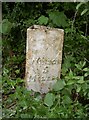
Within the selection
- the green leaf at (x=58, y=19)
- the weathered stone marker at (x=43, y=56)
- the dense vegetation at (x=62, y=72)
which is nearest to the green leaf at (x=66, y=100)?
the dense vegetation at (x=62, y=72)

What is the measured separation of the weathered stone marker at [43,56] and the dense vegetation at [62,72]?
2.5 inches

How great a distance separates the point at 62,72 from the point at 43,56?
7.5 inches

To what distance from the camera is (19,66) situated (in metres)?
3.36

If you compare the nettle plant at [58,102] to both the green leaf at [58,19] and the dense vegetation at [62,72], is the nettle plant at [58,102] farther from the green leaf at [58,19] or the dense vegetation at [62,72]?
the green leaf at [58,19]

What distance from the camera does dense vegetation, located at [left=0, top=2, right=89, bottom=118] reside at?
2271 millimetres

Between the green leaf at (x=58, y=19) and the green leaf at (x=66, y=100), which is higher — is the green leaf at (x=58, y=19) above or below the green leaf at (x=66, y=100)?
above

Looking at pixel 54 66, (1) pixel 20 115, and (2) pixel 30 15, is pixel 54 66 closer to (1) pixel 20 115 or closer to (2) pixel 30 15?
(1) pixel 20 115

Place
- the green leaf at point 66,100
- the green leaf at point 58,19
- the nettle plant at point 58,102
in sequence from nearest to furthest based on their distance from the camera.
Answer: the nettle plant at point 58,102
the green leaf at point 66,100
the green leaf at point 58,19

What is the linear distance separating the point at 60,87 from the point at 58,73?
1.09ft

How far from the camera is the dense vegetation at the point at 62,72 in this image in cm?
227

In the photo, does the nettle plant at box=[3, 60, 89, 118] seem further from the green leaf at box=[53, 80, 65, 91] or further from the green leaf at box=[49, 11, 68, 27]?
the green leaf at box=[49, 11, 68, 27]

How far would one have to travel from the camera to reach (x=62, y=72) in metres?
2.55

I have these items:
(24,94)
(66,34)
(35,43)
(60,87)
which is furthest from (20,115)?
(66,34)

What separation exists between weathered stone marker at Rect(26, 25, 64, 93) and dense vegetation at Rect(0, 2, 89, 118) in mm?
64
